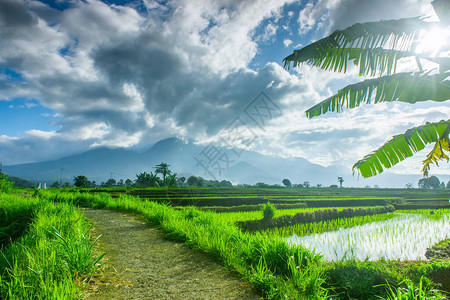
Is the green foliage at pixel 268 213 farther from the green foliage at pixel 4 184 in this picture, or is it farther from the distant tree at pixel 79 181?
the distant tree at pixel 79 181

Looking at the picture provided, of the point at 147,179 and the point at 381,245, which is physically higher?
the point at 147,179

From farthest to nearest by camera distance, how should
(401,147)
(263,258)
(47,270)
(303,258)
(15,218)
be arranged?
(15,218), (401,147), (303,258), (263,258), (47,270)

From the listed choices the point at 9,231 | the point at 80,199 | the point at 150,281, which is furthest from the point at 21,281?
the point at 80,199

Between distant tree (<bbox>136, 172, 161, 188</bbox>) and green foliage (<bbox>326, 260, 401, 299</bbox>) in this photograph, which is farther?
distant tree (<bbox>136, 172, 161, 188</bbox>)

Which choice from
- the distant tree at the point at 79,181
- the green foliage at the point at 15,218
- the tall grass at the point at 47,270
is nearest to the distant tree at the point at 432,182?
the distant tree at the point at 79,181

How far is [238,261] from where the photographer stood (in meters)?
3.47

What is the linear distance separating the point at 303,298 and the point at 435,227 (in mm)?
11946

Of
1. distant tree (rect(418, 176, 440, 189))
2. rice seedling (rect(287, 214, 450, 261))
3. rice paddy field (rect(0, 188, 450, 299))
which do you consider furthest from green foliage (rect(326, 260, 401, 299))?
distant tree (rect(418, 176, 440, 189))

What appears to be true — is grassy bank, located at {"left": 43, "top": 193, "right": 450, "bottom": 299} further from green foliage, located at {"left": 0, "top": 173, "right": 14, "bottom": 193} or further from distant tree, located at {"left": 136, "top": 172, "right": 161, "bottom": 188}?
distant tree, located at {"left": 136, "top": 172, "right": 161, "bottom": 188}

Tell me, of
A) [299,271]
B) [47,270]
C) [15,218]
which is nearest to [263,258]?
[299,271]

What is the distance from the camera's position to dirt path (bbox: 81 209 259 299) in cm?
261

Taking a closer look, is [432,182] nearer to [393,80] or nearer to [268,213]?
[268,213]

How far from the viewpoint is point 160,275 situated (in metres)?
3.09

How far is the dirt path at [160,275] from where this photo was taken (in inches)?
103
